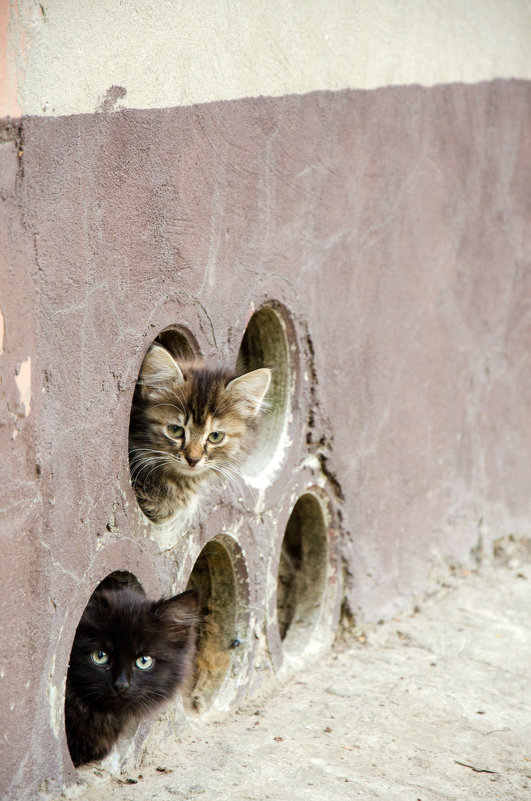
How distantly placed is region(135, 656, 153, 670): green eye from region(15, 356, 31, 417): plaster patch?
111cm

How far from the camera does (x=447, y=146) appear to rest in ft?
16.1

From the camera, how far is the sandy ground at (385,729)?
3.10m

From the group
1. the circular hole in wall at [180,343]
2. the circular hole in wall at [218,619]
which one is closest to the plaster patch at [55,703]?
the circular hole in wall at [218,619]

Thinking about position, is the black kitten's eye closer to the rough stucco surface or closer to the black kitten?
the rough stucco surface

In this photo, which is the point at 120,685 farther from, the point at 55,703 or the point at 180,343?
the point at 180,343

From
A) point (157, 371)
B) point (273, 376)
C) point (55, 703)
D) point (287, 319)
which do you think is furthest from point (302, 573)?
point (55, 703)

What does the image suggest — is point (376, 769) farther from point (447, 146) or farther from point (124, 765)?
point (447, 146)

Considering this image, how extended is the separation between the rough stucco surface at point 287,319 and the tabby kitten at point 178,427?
0.17 metres

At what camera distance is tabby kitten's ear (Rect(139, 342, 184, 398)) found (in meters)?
3.19

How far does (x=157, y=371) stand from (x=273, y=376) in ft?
3.38

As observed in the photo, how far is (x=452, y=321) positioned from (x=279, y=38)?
2.09 metres

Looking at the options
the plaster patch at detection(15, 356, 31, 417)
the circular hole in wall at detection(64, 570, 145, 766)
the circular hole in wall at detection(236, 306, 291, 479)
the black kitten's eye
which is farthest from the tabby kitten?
the plaster patch at detection(15, 356, 31, 417)

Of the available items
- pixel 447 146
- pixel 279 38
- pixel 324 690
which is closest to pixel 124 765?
pixel 324 690

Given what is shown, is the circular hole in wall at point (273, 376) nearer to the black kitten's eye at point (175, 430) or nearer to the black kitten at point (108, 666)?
the black kitten's eye at point (175, 430)
